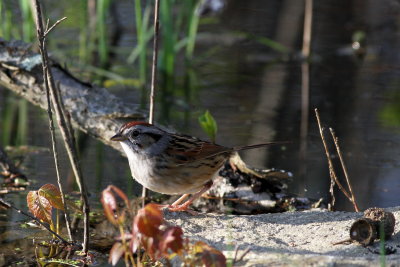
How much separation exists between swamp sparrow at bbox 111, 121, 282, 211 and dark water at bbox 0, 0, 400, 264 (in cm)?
117

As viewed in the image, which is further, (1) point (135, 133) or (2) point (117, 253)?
(1) point (135, 133)

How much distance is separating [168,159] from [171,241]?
1.40m

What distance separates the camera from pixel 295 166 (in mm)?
6664

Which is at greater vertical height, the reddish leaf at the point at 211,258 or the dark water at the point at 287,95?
the dark water at the point at 287,95

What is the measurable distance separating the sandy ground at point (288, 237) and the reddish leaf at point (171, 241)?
0.29m

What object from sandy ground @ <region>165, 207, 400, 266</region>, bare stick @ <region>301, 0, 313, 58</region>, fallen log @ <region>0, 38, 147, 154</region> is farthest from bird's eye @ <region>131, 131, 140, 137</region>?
bare stick @ <region>301, 0, 313, 58</region>

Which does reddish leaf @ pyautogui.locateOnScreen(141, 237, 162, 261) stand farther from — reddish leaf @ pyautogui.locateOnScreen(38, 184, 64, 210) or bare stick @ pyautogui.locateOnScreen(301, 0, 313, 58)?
bare stick @ pyautogui.locateOnScreen(301, 0, 313, 58)

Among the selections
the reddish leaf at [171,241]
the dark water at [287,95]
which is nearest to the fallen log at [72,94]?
the dark water at [287,95]

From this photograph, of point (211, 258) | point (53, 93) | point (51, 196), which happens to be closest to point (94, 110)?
point (51, 196)

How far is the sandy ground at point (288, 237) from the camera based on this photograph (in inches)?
154

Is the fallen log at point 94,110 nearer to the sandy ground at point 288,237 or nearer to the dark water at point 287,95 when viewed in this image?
the dark water at point 287,95

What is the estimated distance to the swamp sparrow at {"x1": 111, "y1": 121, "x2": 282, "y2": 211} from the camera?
4844 mm

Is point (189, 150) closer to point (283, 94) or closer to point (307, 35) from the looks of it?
point (283, 94)

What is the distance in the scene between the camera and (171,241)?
355cm
